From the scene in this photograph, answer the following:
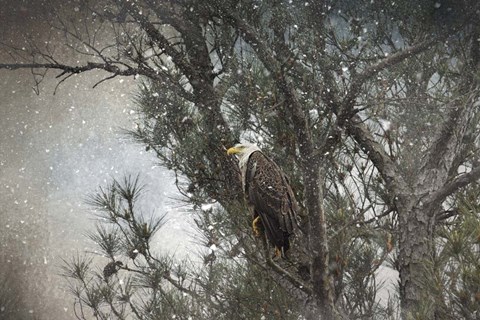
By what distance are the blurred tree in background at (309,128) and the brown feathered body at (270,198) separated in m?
0.05

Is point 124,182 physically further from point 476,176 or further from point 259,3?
point 476,176

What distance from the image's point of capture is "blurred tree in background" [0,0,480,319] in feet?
4.69

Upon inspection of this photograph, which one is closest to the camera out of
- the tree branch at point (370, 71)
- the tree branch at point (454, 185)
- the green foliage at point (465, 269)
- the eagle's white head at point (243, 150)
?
the green foliage at point (465, 269)

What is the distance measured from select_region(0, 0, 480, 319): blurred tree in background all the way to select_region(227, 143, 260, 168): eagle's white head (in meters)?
0.08

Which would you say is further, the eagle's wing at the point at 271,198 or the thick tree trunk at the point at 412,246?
the thick tree trunk at the point at 412,246

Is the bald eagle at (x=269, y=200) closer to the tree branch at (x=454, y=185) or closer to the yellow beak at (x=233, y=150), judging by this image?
the yellow beak at (x=233, y=150)

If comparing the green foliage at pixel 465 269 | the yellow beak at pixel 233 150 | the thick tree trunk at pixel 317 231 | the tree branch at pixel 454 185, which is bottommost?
the green foliage at pixel 465 269

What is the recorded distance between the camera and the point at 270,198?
4.49 ft

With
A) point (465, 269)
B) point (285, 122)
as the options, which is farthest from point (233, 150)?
point (465, 269)

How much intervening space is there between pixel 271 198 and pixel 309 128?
156 mm

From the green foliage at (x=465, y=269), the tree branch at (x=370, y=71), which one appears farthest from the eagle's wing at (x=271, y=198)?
the green foliage at (x=465, y=269)

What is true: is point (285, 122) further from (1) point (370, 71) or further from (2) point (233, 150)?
(1) point (370, 71)

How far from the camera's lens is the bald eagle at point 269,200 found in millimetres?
1353

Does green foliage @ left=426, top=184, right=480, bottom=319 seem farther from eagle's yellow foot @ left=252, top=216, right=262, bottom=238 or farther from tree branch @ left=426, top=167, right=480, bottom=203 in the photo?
eagle's yellow foot @ left=252, top=216, right=262, bottom=238
